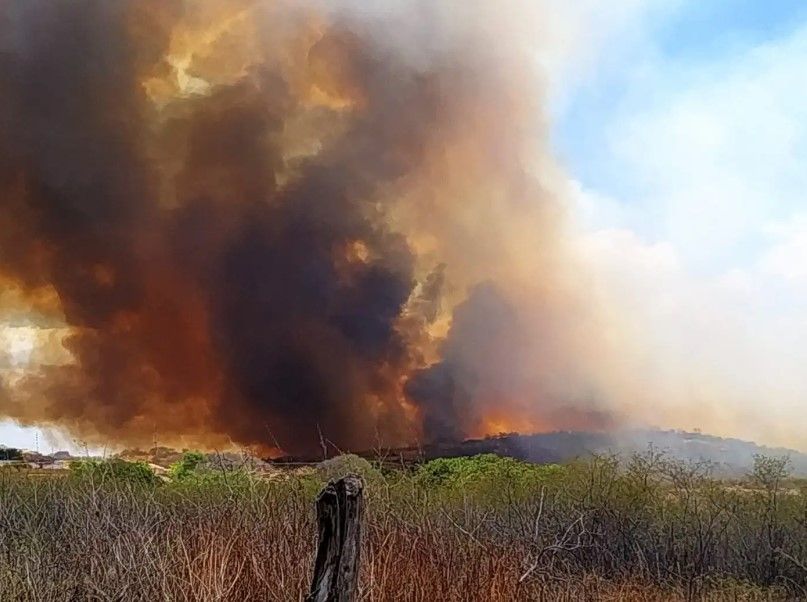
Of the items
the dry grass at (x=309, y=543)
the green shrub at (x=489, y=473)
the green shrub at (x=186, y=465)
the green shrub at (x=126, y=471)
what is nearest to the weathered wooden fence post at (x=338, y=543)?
the dry grass at (x=309, y=543)

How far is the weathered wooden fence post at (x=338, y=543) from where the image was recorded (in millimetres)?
3082

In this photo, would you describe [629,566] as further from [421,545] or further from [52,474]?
[52,474]

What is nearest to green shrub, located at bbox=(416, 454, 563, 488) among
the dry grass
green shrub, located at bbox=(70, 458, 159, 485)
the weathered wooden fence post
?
the dry grass

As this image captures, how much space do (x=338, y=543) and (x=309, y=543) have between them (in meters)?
4.60

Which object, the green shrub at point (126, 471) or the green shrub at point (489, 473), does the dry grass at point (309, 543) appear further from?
the green shrub at point (126, 471)

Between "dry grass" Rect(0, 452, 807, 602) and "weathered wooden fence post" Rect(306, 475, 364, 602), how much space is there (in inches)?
133

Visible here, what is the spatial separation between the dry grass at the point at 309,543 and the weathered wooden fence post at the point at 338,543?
11.1ft

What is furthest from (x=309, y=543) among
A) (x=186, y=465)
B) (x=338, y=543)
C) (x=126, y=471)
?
(x=186, y=465)

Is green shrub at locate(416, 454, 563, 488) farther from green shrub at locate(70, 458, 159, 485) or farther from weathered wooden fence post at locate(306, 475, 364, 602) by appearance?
weathered wooden fence post at locate(306, 475, 364, 602)

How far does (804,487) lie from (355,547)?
15.2 metres

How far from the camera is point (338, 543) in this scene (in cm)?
314

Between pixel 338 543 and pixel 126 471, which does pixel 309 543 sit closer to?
pixel 338 543

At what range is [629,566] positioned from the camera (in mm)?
16078

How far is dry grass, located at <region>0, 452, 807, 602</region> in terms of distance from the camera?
7.17 metres
